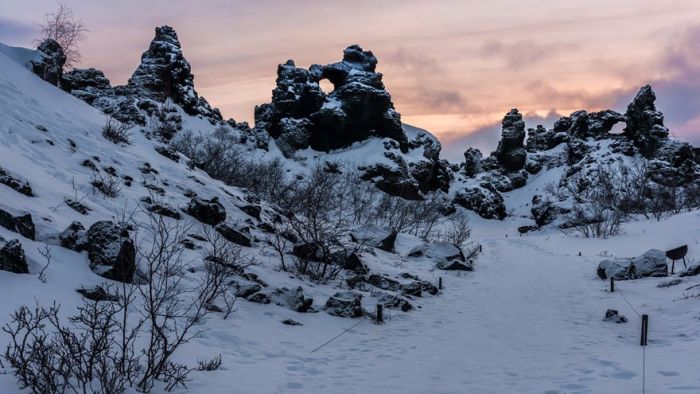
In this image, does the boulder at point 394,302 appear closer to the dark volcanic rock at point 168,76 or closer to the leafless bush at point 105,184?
the leafless bush at point 105,184

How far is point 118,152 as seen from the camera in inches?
685

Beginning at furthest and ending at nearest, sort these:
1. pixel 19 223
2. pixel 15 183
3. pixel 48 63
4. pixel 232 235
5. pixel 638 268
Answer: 1. pixel 48 63
2. pixel 638 268
3. pixel 232 235
4. pixel 15 183
5. pixel 19 223

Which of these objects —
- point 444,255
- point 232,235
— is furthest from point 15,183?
point 444,255

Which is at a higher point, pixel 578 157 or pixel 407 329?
pixel 578 157

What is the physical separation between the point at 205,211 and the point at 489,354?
970 cm

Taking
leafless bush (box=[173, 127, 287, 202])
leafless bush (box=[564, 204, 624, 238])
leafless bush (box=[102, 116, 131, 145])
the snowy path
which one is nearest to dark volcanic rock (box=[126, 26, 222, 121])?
leafless bush (box=[173, 127, 287, 202])

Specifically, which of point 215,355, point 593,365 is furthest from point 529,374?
point 215,355

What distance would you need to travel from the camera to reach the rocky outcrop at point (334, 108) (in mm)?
83125

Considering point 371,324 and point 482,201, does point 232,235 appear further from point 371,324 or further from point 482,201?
point 482,201

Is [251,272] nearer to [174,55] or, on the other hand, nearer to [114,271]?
[114,271]

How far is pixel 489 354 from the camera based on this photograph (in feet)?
28.6

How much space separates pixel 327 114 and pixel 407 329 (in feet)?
244

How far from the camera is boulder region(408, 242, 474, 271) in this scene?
69.3ft

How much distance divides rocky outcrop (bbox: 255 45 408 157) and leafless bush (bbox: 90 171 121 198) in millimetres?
66667
